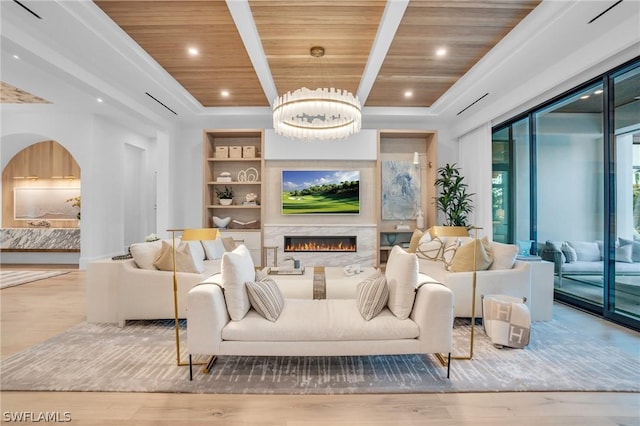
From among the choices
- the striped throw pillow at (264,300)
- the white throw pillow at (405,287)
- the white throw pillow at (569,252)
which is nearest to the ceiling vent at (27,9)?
the striped throw pillow at (264,300)

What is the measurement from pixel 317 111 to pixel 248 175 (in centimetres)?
333

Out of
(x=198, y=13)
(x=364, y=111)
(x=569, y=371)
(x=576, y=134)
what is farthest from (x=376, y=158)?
(x=569, y=371)

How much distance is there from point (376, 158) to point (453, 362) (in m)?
4.18

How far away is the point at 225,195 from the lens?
20.9 ft

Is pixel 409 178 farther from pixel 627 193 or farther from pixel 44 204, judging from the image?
pixel 44 204

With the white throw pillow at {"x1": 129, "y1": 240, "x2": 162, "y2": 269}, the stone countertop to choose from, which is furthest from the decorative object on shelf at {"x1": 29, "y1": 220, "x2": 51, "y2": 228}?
the white throw pillow at {"x1": 129, "y1": 240, "x2": 162, "y2": 269}

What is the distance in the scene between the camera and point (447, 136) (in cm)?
664

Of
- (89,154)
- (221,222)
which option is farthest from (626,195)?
(89,154)

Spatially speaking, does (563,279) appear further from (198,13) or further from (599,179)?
(198,13)

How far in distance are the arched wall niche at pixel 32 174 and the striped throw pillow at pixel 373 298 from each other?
7.31 meters

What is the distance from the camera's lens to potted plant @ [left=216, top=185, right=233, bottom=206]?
6.31m

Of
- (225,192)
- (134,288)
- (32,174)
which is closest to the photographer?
(134,288)

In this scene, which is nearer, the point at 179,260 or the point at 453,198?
the point at 179,260

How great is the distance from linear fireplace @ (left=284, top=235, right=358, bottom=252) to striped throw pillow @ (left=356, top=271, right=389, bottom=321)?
11.9 feet
